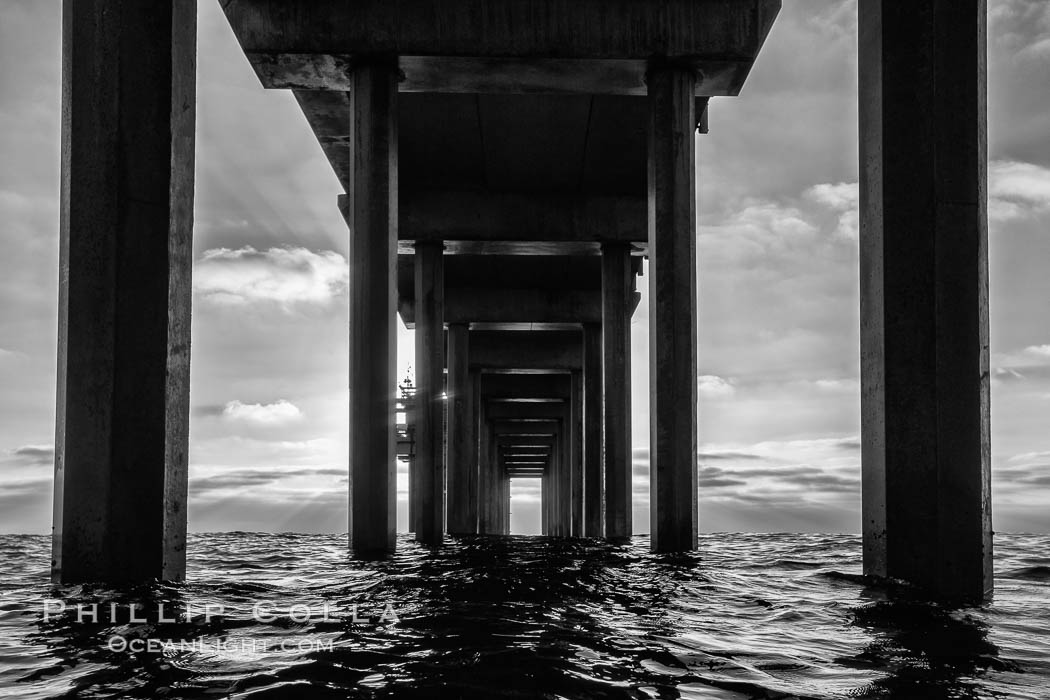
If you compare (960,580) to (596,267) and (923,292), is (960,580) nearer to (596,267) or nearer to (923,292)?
(923,292)

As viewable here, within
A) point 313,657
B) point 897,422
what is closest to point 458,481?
point 897,422

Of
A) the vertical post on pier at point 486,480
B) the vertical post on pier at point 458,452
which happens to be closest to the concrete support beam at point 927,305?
the vertical post on pier at point 458,452

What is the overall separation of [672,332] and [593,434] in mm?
11620

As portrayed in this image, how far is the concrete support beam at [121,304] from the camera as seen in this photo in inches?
284

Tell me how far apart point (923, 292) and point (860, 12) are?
105 inches

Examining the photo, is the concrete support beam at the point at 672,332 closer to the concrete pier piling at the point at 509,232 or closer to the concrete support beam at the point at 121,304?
the concrete pier piling at the point at 509,232

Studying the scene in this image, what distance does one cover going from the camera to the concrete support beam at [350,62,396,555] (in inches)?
476

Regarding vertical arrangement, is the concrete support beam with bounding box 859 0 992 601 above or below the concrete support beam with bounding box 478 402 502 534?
above

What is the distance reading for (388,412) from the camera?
1221cm

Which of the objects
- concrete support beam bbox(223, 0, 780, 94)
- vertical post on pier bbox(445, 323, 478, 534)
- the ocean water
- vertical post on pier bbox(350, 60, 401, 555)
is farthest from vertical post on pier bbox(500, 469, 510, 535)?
the ocean water

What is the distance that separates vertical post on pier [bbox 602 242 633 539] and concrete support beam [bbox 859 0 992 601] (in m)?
11.0

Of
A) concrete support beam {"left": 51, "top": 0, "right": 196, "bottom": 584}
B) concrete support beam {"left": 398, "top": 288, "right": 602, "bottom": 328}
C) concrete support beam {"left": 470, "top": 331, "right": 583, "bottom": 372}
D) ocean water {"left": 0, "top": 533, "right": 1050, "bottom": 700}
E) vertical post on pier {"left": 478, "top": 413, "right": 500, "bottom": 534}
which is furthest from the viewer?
Result: vertical post on pier {"left": 478, "top": 413, "right": 500, "bottom": 534}

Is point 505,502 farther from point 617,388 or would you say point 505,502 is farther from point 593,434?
point 617,388

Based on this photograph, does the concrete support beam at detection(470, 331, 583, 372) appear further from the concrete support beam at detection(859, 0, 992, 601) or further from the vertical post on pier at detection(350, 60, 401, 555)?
the concrete support beam at detection(859, 0, 992, 601)
